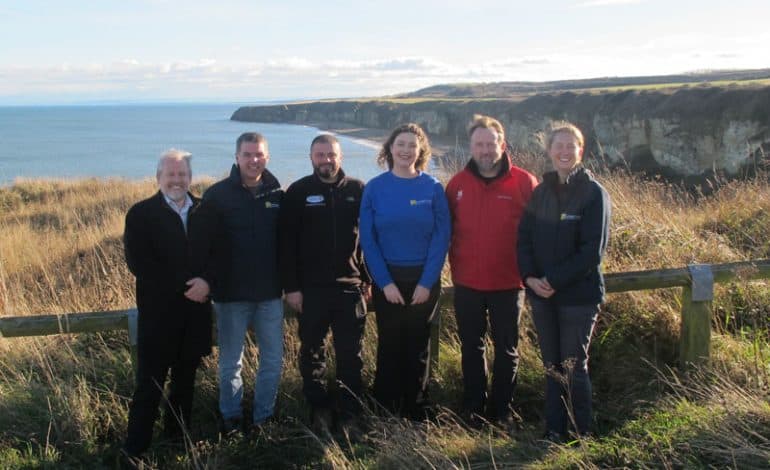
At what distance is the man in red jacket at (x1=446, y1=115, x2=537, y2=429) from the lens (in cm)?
397

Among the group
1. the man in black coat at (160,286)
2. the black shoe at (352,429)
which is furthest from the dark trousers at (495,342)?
the man in black coat at (160,286)

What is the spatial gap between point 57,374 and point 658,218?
602 cm

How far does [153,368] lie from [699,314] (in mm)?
3552

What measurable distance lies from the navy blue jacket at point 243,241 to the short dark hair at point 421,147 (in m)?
0.73

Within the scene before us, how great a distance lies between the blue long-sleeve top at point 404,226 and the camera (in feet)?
13.0

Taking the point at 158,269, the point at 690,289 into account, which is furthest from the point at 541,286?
the point at 158,269

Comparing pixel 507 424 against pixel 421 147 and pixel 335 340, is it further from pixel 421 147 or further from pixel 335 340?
pixel 421 147

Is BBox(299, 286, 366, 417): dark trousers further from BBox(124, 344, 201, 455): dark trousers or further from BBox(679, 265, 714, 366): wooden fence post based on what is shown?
BBox(679, 265, 714, 366): wooden fence post

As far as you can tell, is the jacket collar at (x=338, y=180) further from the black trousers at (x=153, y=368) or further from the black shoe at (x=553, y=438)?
the black shoe at (x=553, y=438)

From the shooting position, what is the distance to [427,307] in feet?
13.4

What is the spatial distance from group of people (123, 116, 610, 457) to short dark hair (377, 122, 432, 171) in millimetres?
12

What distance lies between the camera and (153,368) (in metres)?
3.74

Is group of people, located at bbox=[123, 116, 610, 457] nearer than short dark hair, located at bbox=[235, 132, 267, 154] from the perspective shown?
Yes

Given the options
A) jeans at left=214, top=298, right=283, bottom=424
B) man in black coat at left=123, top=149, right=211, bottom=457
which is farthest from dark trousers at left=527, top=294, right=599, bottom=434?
man in black coat at left=123, top=149, right=211, bottom=457
